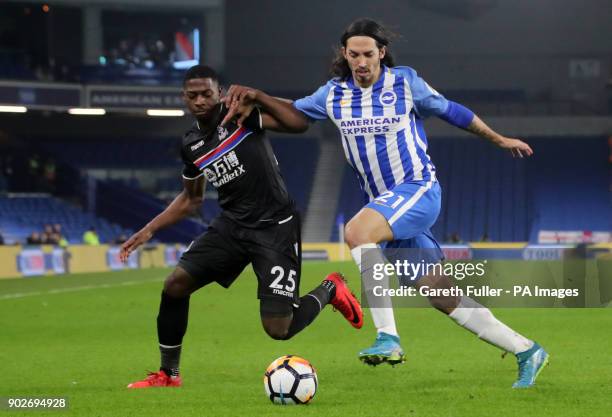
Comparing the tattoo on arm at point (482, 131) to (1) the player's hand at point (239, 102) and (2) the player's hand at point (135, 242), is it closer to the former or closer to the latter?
(1) the player's hand at point (239, 102)

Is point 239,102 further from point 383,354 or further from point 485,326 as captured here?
point 485,326

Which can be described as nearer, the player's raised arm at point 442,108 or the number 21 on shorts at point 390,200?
the number 21 on shorts at point 390,200

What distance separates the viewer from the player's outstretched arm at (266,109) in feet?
23.0

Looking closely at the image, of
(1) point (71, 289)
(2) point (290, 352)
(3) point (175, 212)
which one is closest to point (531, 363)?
(3) point (175, 212)

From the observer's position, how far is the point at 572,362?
8.95m

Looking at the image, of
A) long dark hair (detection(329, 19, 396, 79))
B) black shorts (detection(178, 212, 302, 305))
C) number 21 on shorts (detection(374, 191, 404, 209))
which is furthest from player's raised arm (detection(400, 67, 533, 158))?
black shorts (detection(178, 212, 302, 305))

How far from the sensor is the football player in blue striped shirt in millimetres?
7117

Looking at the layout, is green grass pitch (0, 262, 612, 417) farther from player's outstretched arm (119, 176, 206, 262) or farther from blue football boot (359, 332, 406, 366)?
player's outstretched arm (119, 176, 206, 262)

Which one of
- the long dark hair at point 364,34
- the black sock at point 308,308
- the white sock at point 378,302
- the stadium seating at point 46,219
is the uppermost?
the long dark hair at point 364,34

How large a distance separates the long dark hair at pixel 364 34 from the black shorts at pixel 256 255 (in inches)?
41.8

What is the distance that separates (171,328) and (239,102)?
Result: 176 centimetres

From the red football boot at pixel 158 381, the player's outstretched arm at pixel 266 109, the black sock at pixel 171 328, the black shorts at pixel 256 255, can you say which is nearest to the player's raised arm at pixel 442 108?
the player's outstretched arm at pixel 266 109

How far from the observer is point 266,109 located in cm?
726

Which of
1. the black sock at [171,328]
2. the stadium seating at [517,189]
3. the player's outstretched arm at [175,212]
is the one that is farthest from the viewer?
the stadium seating at [517,189]
